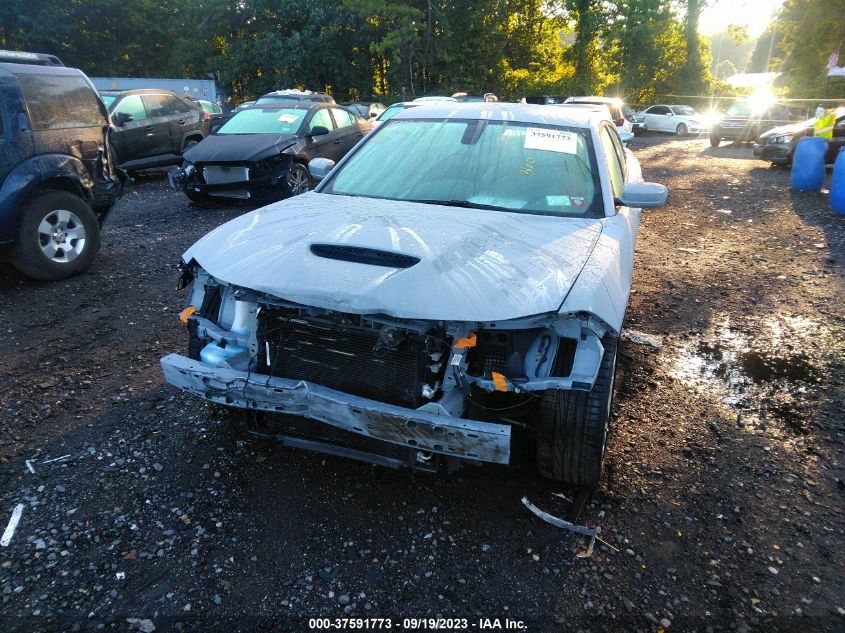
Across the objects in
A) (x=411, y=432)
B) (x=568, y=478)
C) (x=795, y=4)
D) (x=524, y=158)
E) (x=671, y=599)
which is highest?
(x=795, y=4)

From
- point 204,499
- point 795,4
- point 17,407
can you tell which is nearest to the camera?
point 204,499

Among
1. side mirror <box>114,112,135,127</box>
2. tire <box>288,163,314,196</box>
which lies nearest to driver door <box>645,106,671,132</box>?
tire <box>288,163,314,196</box>

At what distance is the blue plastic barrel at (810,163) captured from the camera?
1024cm

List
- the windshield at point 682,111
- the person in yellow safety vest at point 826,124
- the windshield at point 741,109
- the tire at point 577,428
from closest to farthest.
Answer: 1. the tire at point 577,428
2. the person in yellow safety vest at point 826,124
3. the windshield at point 741,109
4. the windshield at point 682,111

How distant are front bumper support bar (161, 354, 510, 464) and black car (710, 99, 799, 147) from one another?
19786 mm

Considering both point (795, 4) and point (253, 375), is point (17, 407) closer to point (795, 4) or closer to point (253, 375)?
point (253, 375)

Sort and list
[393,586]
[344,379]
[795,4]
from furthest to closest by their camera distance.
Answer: [795,4], [344,379], [393,586]

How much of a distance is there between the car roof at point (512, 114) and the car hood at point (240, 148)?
4.86 meters

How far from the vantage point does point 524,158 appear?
368 centimetres

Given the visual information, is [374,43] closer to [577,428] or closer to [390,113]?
[390,113]

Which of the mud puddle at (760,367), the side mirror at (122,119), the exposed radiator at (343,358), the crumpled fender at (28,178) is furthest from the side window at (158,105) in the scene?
the mud puddle at (760,367)

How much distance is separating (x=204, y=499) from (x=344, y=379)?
3.11ft

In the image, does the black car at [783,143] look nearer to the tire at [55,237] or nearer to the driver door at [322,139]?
the driver door at [322,139]

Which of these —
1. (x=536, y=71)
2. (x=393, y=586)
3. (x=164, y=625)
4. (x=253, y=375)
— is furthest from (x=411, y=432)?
(x=536, y=71)
